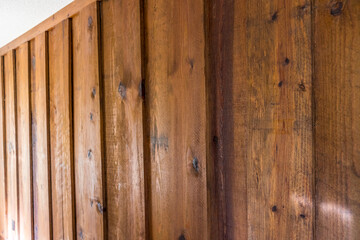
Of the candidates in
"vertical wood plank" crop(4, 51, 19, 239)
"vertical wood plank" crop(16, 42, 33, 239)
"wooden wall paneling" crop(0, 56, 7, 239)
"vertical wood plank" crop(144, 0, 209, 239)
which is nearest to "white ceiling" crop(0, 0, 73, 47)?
"vertical wood plank" crop(16, 42, 33, 239)

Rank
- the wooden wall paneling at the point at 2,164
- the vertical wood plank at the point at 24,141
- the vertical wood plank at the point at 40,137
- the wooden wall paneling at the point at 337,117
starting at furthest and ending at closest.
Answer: the wooden wall paneling at the point at 2,164 → the vertical wood plank at the point at 24,141 → the vertical wood plank at the point at 40,137 → the wooden wall paneling at the point at 337,117

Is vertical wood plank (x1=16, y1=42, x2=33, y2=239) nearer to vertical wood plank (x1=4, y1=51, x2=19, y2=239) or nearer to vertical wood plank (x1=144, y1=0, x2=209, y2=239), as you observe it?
vertical wood plank (x1=4, y1=51, x2=19, y2=239)

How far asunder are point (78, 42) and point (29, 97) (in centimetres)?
78

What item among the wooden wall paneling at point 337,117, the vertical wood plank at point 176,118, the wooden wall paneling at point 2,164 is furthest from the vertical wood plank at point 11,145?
the wooden wall paneling at point 337,117

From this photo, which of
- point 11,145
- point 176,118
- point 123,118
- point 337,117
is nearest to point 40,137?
point 11,145

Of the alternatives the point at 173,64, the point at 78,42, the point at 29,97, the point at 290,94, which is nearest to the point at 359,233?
the point at 290,94

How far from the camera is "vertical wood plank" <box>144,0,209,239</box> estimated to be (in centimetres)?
85

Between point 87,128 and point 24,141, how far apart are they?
92cm

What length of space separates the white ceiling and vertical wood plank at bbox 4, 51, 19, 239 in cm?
35

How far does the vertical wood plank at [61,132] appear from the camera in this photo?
1441mm

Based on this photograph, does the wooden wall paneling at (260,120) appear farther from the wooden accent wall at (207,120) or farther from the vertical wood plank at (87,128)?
the vertical wood plank at (87,128)

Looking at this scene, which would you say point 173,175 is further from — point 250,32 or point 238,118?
point 250,32

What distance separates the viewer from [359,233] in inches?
22.8

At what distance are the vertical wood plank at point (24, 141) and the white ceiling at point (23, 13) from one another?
5.7 inches
